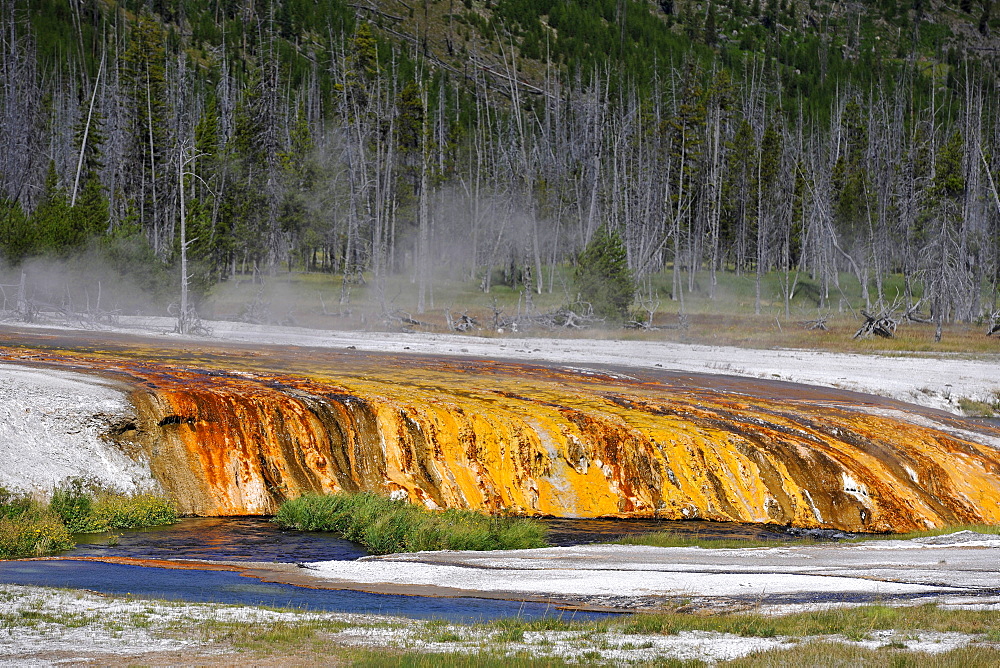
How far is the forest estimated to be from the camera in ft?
186

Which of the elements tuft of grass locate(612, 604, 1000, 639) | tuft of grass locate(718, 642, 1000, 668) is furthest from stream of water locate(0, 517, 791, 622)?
tuft of grass locate(718, 642, 1000, 668)

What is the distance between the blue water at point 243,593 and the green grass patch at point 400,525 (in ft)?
11.4

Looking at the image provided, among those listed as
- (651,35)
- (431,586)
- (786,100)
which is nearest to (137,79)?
(431,586)

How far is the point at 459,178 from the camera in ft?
283

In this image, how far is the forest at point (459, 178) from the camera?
2231 inches

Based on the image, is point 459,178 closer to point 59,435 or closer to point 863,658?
point 59,435

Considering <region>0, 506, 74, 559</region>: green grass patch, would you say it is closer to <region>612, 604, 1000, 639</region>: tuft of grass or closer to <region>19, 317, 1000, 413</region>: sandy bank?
<region>612, 604, 1000, 639</region>: tuft of grass

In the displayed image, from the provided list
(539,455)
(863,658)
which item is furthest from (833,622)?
(539,455)

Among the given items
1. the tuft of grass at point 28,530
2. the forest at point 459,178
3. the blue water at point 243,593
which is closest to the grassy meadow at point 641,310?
the forest at point 459,178

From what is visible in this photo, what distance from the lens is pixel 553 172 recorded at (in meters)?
85.8

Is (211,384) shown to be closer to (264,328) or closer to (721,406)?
(721,406)

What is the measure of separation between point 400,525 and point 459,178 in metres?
71.8

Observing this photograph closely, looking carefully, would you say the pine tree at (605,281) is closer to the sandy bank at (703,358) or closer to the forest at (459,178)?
the forest at (459,178)

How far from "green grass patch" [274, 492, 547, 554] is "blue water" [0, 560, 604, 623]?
11.4 feet
